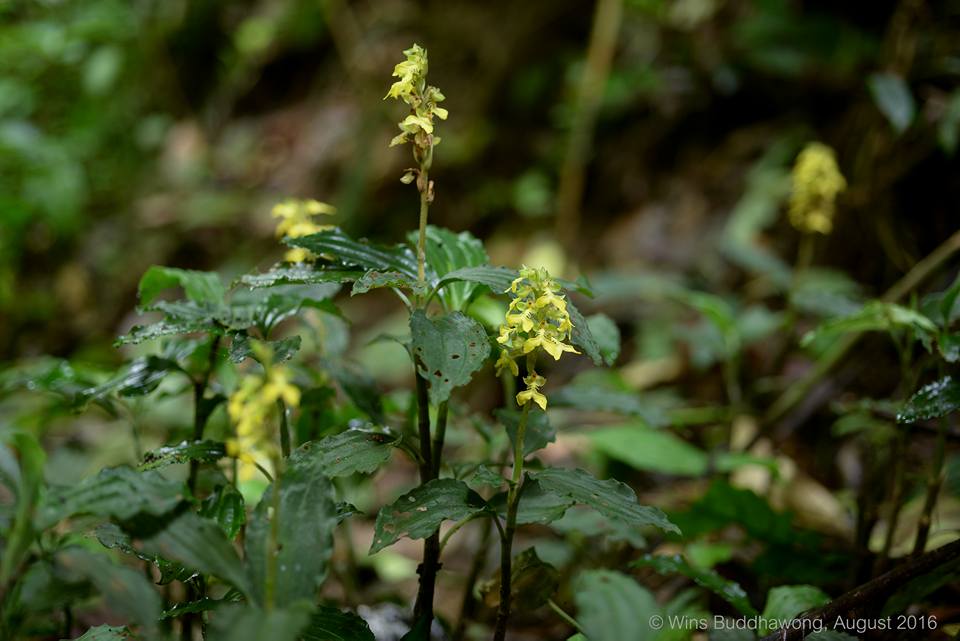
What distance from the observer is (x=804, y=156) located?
2773 millimetres

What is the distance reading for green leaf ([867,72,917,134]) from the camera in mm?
2674

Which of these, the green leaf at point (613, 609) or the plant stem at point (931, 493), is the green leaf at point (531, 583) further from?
the plant stem at point (931, 493)

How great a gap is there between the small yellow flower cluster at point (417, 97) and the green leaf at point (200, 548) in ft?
2.43

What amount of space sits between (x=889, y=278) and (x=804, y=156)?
2.64 feet

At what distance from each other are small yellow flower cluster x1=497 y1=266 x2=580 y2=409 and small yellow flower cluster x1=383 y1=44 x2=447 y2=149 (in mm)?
327

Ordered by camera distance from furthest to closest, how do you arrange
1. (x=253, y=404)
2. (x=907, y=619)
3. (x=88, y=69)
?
1. (x=88, y=69)
2. (x=907, y=619)
3. (x=253, y=404)

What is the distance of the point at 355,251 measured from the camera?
1389 millimetres

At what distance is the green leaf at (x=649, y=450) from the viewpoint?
2438mm

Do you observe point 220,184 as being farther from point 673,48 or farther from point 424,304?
point 424,304

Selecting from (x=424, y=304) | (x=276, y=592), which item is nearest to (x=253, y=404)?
(x=276, y=592)

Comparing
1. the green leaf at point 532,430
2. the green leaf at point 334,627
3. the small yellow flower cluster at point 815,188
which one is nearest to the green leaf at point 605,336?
the green leaf at point 532,430

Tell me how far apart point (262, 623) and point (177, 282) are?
1044 millimetres

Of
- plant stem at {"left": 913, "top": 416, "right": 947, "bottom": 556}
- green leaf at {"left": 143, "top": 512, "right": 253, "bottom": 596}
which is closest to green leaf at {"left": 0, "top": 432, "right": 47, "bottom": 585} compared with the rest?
green leaf at {"left": 143, "top": 512, "right": 253, "bottom": 596}

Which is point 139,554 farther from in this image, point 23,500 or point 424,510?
point 424,510
